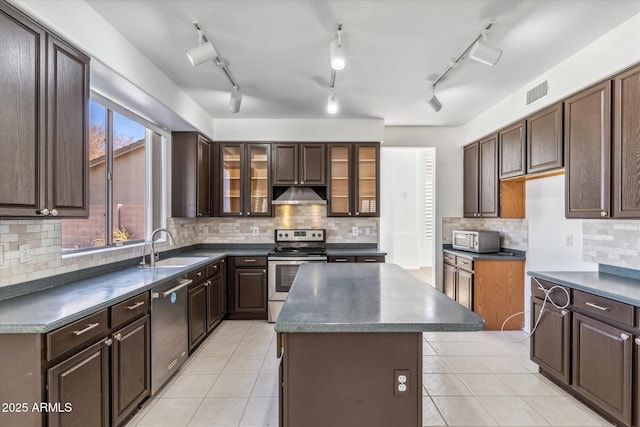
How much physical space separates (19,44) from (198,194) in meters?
2.49

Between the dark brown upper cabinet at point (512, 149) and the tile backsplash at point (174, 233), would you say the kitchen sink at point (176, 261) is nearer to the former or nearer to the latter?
the tile backsplash at point (174, 233)

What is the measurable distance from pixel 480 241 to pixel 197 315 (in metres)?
3.40

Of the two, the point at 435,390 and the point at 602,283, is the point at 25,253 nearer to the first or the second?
the point at 435,390

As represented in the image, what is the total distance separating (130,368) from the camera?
2061mm

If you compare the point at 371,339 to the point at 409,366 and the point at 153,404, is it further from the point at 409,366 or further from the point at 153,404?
the point at 153,404

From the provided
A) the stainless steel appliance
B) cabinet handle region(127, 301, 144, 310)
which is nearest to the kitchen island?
cabinet handle region(127, 301, 144, 310)

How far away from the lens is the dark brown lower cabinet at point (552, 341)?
7.83 ft

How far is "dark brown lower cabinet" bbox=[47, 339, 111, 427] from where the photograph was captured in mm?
1482

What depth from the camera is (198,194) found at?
4.00 meters

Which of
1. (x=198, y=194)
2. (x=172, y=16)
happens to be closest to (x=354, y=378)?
(x=172, y=16)

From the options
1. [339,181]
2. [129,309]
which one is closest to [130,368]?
[129,309]

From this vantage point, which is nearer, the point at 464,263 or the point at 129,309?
the point at 129,309

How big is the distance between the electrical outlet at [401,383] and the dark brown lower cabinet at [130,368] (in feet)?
5.37

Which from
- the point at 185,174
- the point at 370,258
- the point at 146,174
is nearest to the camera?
the point at 146,174
